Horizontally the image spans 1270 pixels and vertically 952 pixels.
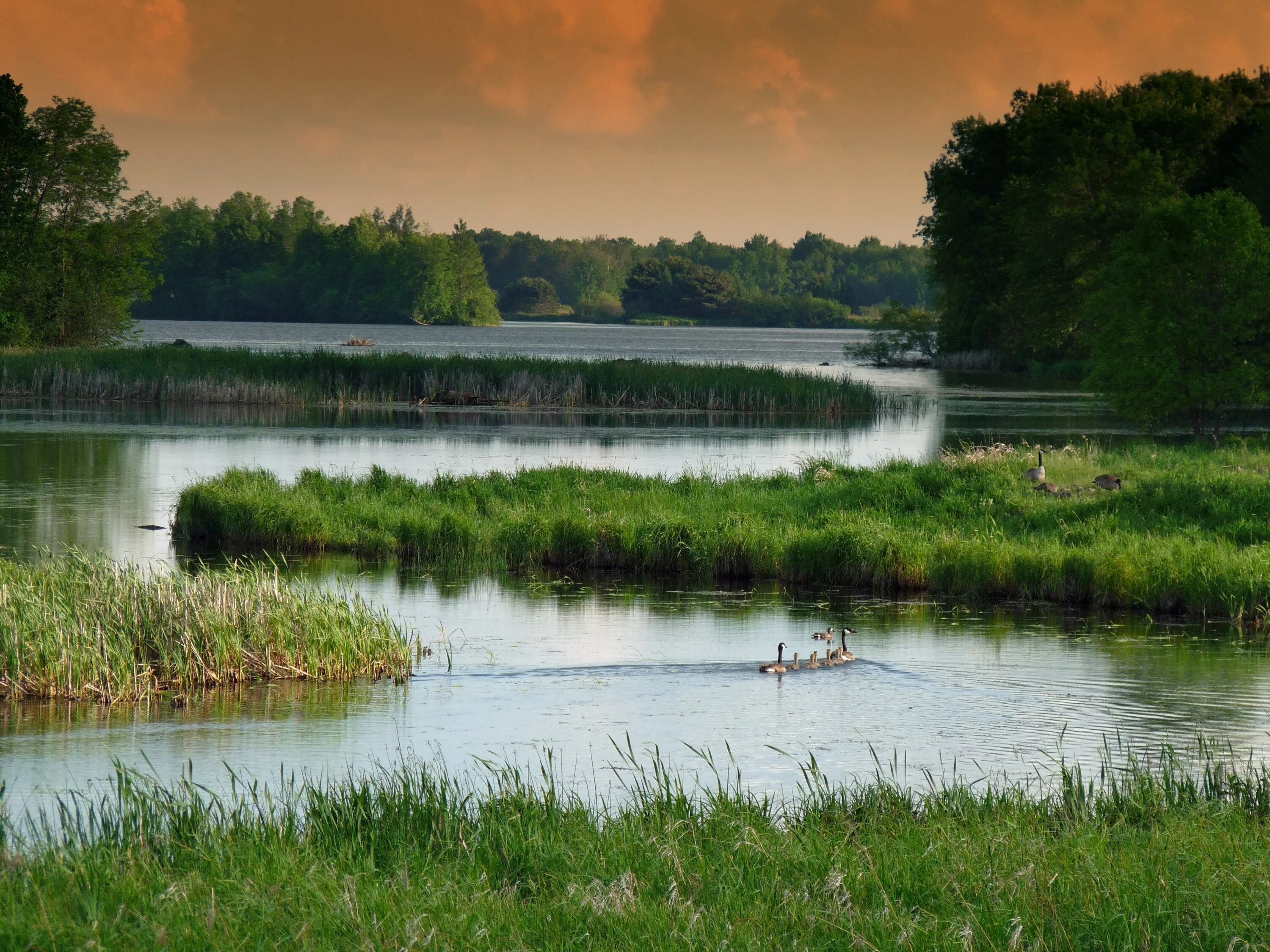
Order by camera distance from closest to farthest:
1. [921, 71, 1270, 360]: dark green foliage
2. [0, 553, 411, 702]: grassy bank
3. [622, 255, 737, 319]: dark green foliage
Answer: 1. [0, 553, 411, 702]: grassy bank
2. [921, 71, 1270, 360]: dark green foliage
3. [622, 255, 737, 319]: dark green foliage

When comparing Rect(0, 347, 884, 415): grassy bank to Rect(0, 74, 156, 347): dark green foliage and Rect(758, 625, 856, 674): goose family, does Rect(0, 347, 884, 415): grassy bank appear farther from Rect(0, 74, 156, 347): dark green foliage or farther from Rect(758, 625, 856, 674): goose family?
Rect(758, 625, 856, 674): goose family

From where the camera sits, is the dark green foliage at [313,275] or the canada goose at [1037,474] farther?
the dark green foliage at [313,275]

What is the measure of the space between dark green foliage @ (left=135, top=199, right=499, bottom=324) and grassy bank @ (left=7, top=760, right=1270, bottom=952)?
154382 millimetres

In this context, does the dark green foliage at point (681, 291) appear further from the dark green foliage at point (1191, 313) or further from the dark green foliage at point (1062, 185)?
the dark green foliage at point (1191, 313)

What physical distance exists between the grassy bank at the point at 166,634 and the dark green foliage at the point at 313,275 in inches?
5841

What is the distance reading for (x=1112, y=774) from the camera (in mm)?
8664

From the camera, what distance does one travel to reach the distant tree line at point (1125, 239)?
107ft

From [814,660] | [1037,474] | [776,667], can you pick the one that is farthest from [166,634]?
[1037,474]

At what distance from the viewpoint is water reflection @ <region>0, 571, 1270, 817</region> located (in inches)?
415

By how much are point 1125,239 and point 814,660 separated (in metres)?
24.2

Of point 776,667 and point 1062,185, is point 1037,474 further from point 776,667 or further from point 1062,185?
point 1062,185

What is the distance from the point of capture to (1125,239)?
113 feet

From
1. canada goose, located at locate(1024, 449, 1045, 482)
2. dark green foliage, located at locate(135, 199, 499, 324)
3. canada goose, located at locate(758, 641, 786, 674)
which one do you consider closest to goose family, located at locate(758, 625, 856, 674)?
canada goose, located at locate(758, 641, 786, 674)

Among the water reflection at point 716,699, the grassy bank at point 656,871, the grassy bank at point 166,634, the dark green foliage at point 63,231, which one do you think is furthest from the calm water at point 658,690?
the dark green foliage at point 63,231
